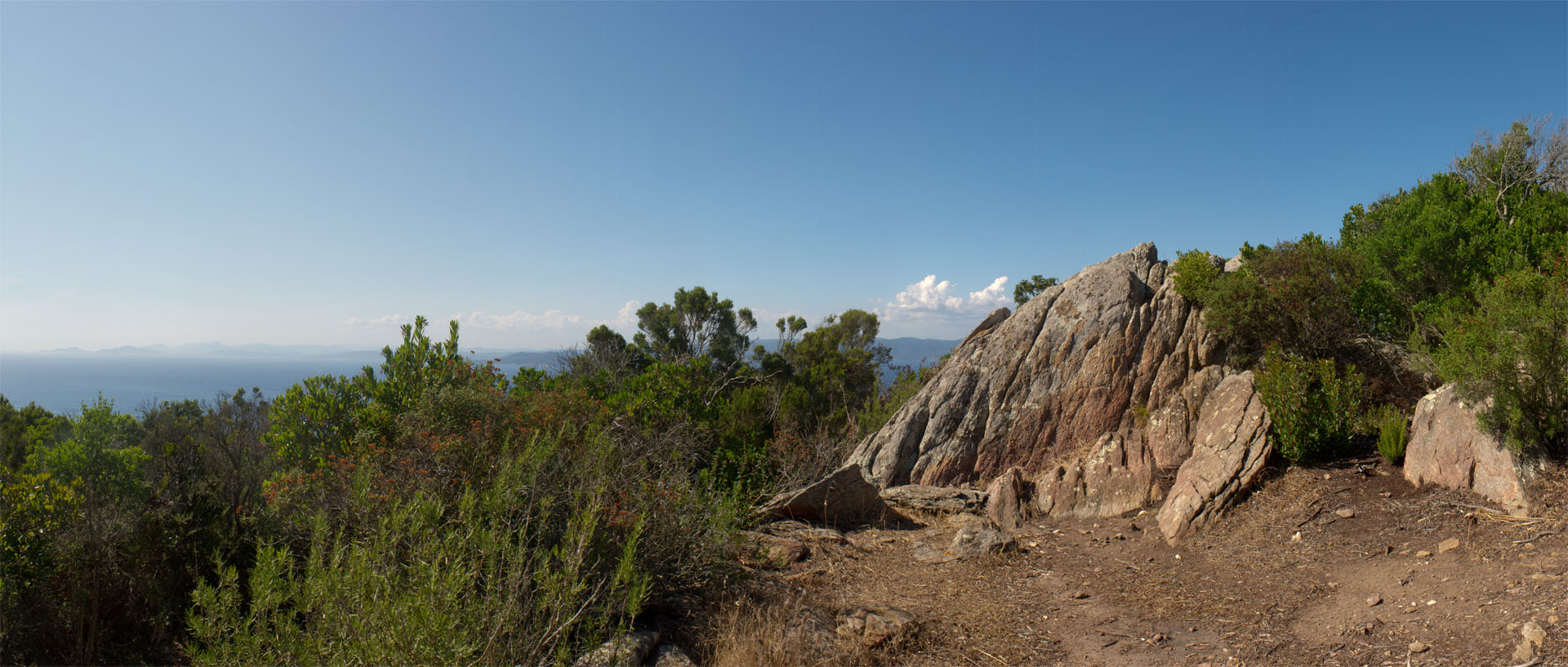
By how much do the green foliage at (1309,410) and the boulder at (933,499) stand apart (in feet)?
11.7

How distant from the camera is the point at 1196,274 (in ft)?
34.0

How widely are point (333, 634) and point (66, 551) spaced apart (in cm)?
316

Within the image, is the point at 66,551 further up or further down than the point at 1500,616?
further up

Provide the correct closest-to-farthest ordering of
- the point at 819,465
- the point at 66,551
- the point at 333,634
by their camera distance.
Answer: the point at 333,634 < the point at 66,551 < the point at 819,465

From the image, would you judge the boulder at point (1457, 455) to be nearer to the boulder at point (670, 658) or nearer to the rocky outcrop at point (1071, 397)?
the rocky outcrop at point (1071, 397)

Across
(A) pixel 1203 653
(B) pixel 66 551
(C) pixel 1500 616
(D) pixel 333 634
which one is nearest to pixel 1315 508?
(C) pixel 1500 616

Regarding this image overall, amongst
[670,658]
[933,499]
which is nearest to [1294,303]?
[933,499]

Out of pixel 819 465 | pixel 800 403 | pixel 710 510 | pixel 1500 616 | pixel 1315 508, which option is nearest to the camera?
pixel 1500 616

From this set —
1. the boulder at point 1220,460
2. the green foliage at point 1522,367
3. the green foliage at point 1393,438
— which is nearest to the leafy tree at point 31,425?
the boulder at point 1220,460

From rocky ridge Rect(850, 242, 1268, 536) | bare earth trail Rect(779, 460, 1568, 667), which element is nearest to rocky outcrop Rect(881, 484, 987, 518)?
rocky ridge Rect(850, 242, 1268, 536)

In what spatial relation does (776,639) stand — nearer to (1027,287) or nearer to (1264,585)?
(1264,585)

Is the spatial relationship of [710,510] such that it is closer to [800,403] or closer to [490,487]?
[490,487]

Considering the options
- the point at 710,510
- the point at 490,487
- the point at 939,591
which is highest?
the point at 490,487

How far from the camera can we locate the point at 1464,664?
4.06 metres
